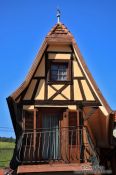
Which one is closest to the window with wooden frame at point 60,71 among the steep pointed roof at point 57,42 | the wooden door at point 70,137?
the steep pointed roof at point 57,42

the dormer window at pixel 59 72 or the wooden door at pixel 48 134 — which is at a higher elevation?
the dormer window at pixel 59 72

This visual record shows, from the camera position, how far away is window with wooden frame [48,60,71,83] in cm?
1471

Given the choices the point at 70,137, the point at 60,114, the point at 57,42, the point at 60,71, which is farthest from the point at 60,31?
the point at 70,137

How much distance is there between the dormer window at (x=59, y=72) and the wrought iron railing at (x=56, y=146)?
216 cm

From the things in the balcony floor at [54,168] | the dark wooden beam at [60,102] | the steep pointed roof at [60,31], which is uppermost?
the steep pointed roof at [60,31]

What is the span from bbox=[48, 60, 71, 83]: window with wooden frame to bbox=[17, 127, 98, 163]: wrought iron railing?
6.94ft

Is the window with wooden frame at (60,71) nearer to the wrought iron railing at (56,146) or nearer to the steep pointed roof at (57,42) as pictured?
the steep pointed roof at (57,42)

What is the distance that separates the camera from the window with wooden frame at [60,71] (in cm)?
1471

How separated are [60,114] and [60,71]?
1.81 m

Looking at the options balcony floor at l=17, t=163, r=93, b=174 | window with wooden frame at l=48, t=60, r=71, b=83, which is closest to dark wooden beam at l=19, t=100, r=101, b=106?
window with wooden frame at l=48, t=60, r=71, b=83

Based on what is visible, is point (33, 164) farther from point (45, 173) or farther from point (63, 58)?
point (63, 58)

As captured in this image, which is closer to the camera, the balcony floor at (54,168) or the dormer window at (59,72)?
the balcony floor at (54,168)

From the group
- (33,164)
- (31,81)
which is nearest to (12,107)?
(31,81)

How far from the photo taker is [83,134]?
13.7m
